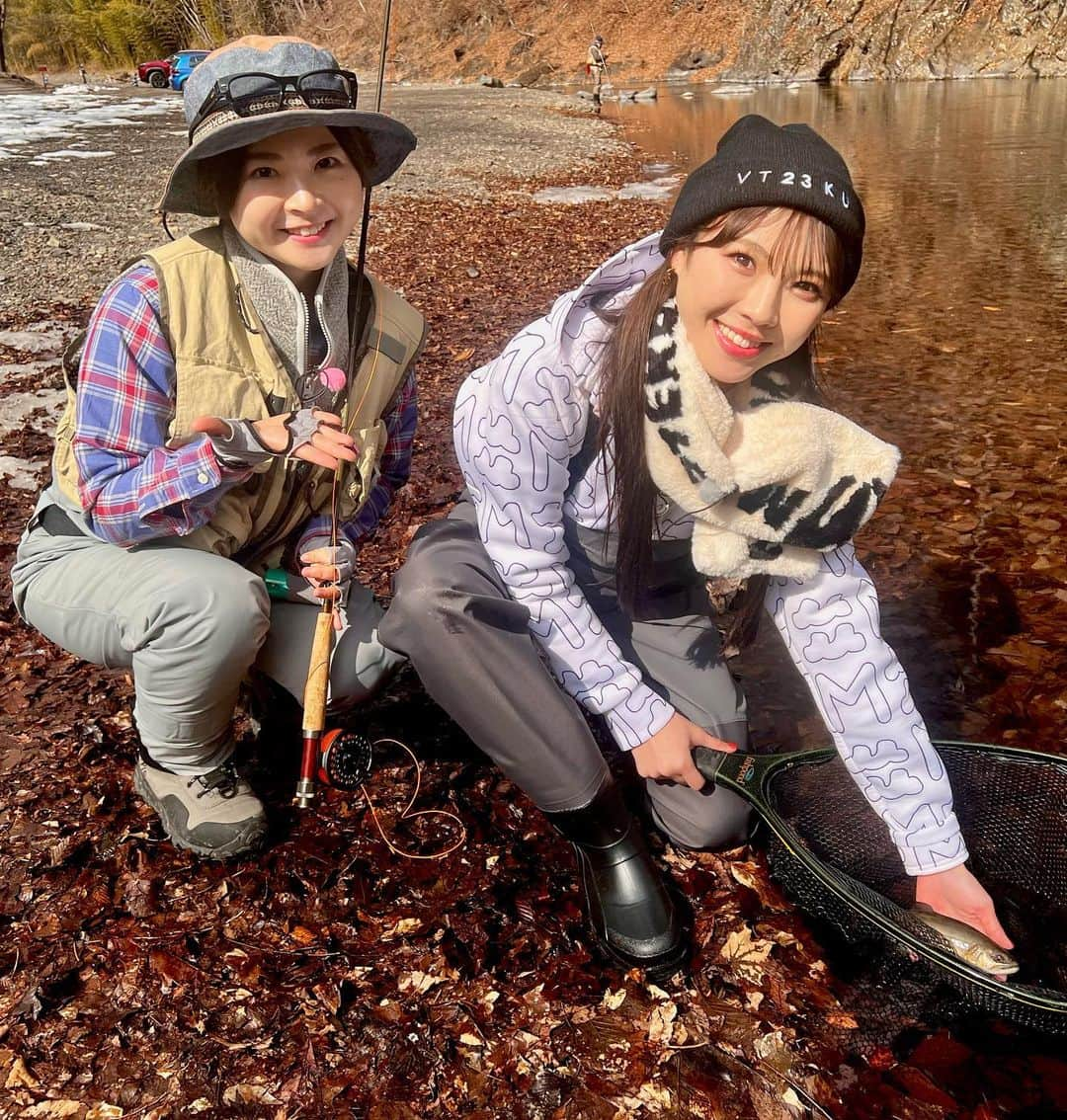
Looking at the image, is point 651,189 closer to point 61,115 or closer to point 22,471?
point 22,471

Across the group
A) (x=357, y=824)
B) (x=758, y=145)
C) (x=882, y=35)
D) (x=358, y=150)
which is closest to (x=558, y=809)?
(x=357, y=824)

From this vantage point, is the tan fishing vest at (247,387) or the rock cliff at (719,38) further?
the rock cliff at (719,38)

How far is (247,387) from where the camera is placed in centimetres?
237

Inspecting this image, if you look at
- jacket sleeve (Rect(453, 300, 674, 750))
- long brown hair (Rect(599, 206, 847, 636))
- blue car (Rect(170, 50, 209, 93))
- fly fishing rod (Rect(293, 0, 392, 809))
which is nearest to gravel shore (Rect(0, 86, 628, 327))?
fly fishing rod (Rect(293, 0, 392, 809))

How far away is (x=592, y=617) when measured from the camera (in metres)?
2.30

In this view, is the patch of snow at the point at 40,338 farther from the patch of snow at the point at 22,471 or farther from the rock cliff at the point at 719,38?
the rock cliff at the point at 719,38

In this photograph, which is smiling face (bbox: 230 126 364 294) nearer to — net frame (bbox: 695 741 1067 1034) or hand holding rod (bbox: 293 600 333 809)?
hand holding rod (bbox: 293 600 333 809)


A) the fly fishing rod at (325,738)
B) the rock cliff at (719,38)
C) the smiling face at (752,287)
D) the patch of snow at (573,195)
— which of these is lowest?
the patch of snow at (573,195)

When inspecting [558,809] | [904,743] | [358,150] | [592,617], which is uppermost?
[358,150]

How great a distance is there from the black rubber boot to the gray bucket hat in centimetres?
166

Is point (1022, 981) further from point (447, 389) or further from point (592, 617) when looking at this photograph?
point (447, 389)

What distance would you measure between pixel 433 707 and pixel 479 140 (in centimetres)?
1961

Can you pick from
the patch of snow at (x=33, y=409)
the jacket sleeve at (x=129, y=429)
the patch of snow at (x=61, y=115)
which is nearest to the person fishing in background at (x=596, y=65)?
the patch of snow at (x=61, y=115)

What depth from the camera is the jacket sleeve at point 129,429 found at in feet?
7.27
